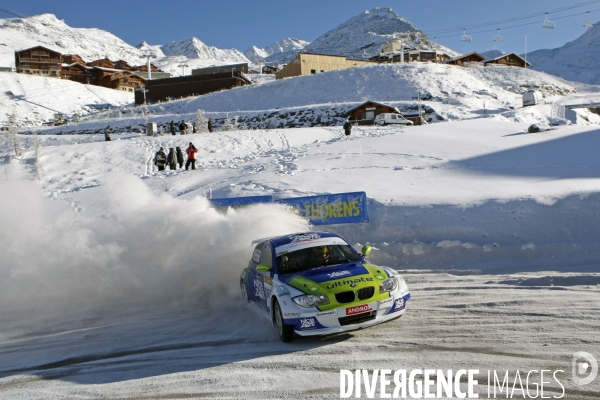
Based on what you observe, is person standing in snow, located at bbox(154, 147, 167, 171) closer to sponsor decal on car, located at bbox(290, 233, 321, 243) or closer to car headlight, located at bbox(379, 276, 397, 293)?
sponsor decal on car, located at bbox(290, 233, 321, 243)

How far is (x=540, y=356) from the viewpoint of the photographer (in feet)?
18.1

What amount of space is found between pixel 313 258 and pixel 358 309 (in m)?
1.44

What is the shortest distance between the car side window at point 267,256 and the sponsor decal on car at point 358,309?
1.71 meters

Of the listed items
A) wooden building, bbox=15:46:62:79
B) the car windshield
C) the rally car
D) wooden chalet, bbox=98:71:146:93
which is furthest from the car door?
wooden building, bbox=15:46:62:79

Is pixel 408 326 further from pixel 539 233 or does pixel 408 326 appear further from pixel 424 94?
pixel 424 94

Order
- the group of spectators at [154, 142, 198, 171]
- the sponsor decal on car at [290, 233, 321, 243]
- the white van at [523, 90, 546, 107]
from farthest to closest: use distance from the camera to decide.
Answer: the white van at [523, 90, 546, 107], the group of spectators at [154, 142, 198, 171], the sponsor decal on car at [290, 233, 321, 243]

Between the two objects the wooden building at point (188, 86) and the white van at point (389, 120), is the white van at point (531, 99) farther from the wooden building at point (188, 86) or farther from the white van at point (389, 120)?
the wooden building at point (188, 86)

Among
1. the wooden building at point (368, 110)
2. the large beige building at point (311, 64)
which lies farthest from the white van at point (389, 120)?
the large beige building at point (311, 64)

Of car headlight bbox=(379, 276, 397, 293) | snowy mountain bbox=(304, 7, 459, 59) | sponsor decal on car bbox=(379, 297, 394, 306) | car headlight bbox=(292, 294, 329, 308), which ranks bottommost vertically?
sponsor decal on car bbox=(379, 297, 394, 306)

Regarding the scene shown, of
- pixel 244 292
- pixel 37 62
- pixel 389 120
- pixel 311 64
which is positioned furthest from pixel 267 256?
pixel 37 62

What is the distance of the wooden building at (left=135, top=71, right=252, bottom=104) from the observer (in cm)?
7300

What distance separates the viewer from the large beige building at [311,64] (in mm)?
74000

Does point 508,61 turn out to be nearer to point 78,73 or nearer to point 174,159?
point 174,159

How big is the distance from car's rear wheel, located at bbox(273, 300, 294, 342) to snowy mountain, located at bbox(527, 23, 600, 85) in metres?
102
